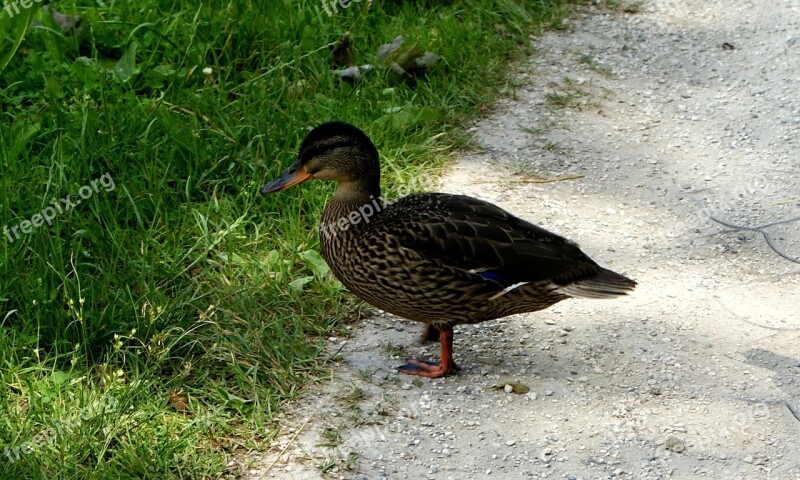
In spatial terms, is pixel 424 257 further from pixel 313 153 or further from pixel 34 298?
pixel 34 298

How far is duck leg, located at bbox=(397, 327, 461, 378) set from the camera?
13.9 feet

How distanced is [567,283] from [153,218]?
1.89 meters

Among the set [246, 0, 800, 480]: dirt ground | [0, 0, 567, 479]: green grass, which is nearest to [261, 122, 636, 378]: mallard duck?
[246, 0, 800, 480]: dirt ground

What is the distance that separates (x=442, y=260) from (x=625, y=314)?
102 centimetres

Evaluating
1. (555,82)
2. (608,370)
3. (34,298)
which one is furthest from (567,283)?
(555,82)

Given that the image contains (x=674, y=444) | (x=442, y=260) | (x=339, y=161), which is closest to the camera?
(x=674, y=444)

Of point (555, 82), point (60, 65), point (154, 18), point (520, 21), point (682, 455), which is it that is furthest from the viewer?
point (520, 21)

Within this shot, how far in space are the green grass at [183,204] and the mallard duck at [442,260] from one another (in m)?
0.42

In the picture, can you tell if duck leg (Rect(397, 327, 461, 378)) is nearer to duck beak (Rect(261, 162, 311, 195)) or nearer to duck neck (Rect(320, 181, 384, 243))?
duck neck (Rect(320, 181, 384, 243))

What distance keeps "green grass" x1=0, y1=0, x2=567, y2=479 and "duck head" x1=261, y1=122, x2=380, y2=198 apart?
0.46 meters

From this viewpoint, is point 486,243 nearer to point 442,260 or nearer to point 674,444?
point 442,260

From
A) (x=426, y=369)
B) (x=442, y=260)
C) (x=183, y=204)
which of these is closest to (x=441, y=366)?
(x=426, y=369)

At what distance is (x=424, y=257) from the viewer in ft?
13.5

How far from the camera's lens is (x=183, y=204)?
4.88 meters
